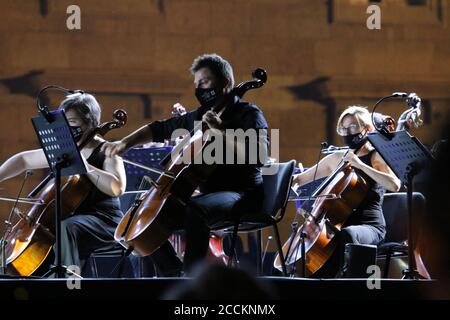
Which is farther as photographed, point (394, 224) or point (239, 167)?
→ point (394, 224)

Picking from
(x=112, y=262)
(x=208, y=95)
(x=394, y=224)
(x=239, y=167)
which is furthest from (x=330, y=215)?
(x=112, y=262)

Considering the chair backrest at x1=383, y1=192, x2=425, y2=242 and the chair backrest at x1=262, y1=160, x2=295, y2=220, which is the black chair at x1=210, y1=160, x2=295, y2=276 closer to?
the chair backrest at x1=262, y1=160, x2=295, y2=220

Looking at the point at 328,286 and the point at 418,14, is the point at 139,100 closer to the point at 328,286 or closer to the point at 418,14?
the point at 418,14

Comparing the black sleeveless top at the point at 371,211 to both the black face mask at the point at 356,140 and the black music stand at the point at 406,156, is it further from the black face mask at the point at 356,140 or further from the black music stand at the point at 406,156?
the black music stand at the point at 406,156

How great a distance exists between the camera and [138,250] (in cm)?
399

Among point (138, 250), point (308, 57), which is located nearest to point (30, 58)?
point (308, 57)

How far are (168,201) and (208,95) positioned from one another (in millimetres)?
552

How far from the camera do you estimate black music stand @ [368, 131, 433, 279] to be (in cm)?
370

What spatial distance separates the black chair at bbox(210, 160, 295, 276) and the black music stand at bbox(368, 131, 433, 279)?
531 mm

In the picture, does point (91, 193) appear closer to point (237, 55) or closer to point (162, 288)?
point (162, 288)

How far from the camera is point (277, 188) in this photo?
4262 mm

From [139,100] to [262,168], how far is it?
137 inches

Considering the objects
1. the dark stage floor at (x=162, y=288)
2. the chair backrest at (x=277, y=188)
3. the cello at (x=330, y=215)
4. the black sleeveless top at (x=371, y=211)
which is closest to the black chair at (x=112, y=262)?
the chair backrest at (x=277, y=188)

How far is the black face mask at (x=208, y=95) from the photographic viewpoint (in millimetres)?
4172
